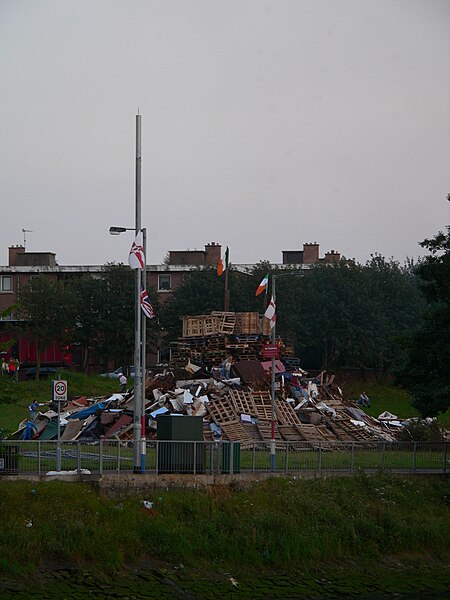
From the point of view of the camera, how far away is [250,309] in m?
78.7

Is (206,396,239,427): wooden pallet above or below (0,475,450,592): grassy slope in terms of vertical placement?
above

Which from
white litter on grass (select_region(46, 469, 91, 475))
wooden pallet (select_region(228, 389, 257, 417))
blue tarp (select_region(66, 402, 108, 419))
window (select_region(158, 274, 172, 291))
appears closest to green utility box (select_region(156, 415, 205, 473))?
white litter on grass (select_region(46, 469, 91, 475))

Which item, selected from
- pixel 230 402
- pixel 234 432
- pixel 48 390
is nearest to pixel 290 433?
pixel 234 432

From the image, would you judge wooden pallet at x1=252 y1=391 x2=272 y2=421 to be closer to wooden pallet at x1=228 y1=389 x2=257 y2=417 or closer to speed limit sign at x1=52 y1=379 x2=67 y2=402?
wooden pallet at x1=228 y1=389 x2=257 y2=417

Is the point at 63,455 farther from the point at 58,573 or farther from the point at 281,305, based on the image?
the point at 281,305

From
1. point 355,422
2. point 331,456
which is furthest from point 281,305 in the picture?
point 331,456

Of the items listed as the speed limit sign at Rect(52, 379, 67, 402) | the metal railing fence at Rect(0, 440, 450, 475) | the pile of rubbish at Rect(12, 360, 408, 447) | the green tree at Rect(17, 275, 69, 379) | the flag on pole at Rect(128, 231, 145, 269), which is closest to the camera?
the metal railing fence at Rect(0, 440, 450, 475)

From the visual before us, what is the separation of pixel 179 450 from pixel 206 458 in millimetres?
990

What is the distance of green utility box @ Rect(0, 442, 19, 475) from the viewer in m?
27.8

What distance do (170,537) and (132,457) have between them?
4.52 meters

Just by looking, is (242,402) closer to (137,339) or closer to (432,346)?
(432,346)

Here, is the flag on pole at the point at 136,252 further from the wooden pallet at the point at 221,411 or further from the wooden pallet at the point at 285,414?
the wooden pallet at the point at 285,414

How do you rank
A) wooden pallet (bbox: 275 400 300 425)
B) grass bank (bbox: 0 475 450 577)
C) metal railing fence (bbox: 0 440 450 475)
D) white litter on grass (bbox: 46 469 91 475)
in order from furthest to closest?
wooden pallet (bbox: 275 400 300 425) < metal railing fence (bbox: 0 440 450 475) < white litter on grass (bbox: 46 469 91 475) < grass bank (bbox: 0 475 450 577)

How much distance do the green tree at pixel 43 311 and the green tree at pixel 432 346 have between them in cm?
4152
